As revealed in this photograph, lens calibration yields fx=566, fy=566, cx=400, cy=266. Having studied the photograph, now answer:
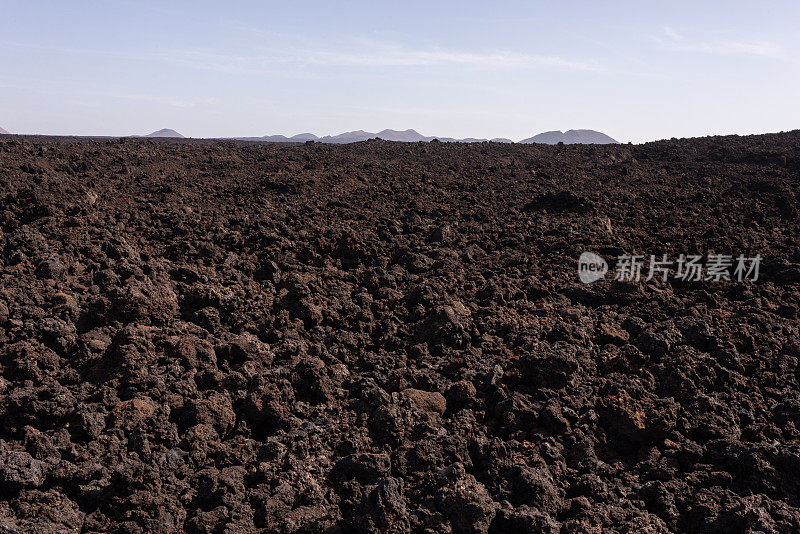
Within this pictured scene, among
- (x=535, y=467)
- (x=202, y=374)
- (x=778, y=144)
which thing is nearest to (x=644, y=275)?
(x=535, y=467)

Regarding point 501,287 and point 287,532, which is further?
point 501,287

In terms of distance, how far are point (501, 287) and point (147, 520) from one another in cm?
424

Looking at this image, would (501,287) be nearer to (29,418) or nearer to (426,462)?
(426,462)

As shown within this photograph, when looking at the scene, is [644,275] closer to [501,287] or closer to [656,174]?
[501,287]

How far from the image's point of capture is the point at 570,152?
19453 mm

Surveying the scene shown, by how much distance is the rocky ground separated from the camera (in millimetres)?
2904

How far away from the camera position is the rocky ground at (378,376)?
290 centimetres

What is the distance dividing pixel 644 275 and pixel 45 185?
8.65 meters

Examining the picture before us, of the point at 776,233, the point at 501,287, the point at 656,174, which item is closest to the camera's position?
the point at 501,287

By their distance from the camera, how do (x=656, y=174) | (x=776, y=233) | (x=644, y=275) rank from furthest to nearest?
(x=656, y=174), (x=776, y=233), (x=644, y=275)

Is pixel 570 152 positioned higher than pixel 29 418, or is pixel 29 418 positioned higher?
pixel 570 152

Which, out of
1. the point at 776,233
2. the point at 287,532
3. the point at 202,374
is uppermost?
the point at 776,233

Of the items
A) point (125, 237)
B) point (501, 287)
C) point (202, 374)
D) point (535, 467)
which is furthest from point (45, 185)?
point (535, 467)

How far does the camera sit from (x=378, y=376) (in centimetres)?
419
